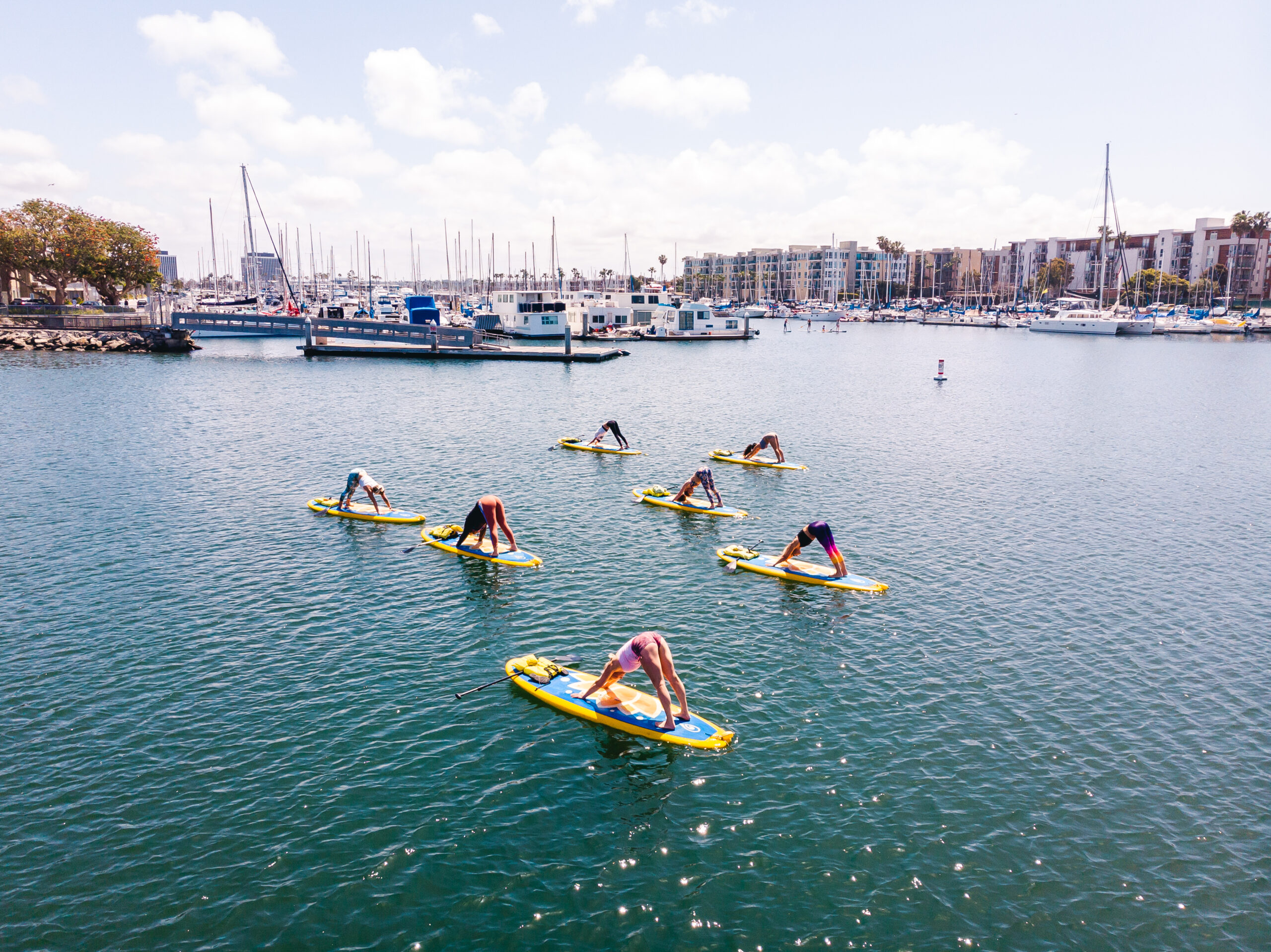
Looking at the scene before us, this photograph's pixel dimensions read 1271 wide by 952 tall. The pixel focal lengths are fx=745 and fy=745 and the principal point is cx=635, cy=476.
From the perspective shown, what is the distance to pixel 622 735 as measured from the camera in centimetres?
1741

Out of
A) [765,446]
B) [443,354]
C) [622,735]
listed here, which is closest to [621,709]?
[622,735]

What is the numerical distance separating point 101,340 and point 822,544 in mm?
109936

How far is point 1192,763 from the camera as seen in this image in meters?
16.5

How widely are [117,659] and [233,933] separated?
11623 millimetres

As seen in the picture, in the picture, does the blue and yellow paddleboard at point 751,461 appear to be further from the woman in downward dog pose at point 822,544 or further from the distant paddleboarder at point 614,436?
the woman in downward dog pose at point 822,544

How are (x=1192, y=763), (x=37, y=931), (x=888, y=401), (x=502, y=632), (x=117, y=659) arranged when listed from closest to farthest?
(x=37, y=931)
(x=1192, y=763)
(x=117, y=659)
(x=502, y=632)
(x=888, y=401)

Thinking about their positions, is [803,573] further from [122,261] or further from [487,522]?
[122,261]

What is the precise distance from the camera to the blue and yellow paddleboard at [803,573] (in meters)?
25.8

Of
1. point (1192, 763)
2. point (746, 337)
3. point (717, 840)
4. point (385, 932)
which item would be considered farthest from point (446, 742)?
point (746, 337)

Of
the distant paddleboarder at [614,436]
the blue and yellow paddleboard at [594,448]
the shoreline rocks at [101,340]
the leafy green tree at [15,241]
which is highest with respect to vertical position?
the leafy green tree at [15,241]

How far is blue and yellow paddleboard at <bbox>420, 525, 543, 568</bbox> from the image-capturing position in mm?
27406

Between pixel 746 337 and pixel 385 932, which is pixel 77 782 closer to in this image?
pixel 385 932

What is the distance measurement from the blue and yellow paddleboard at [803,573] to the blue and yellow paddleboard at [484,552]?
7.30 meters

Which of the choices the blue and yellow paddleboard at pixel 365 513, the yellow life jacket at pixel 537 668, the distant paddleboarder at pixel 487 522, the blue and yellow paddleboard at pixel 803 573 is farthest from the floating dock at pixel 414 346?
the yellow life jacket at pixel 537 668
